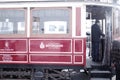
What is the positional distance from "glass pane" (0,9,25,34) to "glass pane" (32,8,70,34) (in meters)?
0.35

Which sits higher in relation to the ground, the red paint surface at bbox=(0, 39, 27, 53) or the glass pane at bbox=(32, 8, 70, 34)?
the glass pane at bbox=(32, 8, 70, 34)

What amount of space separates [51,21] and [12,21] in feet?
3.77

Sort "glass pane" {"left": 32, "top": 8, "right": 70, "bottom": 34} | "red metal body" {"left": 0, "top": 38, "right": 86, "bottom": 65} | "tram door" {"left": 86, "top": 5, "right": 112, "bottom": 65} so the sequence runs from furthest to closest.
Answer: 1. "tram door" {"left": 86, "top": 5, "right": 112, "bottom": 65}
2. "glass pane" {"left": 32, "top": 8, "right": 70, "bottom": 34}
3. "red metal body" {"left": 0, "top": 38, "right": 86, "bottom": 65}

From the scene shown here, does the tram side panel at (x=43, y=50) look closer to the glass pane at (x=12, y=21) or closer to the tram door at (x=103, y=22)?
the glass pane at (x=12, y=21)

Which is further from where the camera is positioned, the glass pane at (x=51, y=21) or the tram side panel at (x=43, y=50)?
the glass pane at (x=51, y=21)

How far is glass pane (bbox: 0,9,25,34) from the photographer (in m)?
10.6

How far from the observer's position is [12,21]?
1065cm

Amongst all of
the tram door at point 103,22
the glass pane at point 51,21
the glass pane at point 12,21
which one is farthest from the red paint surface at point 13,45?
the tram door at point 103,22

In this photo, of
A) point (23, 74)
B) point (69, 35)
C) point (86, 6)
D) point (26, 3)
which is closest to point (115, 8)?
point (86, 6)

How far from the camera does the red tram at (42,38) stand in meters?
10.3

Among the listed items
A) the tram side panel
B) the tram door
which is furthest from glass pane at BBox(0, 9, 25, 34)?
the tram door

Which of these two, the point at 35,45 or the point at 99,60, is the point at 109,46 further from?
the point at 35,45

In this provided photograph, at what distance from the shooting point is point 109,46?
11117 millimetres

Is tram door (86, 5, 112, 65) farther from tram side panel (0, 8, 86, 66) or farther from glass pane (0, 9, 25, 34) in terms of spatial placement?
glass pane (0, 9, 25, 34)
